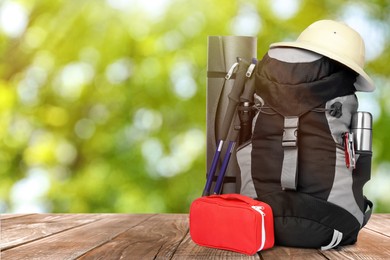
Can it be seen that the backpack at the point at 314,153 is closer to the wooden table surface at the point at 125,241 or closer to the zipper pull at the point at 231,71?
the wooden table surface at the point at 125,241

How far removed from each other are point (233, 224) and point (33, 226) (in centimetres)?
94

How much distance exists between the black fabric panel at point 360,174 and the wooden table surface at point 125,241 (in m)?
0.14

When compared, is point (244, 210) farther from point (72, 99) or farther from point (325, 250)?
point (72, 99)

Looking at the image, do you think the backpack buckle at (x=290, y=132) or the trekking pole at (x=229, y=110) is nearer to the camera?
the backpack buckle at (x=290, y=132)

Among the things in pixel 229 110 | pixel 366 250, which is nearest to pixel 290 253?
pixel 366 250

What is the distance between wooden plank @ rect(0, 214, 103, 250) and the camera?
2.15 metres

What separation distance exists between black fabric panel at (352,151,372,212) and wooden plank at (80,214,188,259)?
0.54 m

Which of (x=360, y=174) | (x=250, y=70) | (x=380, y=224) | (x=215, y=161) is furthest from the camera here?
(x=380, y=224)

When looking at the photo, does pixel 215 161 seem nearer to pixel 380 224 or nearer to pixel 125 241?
pixel 125 241

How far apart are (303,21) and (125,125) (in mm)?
1137

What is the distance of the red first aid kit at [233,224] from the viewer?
1.84 m

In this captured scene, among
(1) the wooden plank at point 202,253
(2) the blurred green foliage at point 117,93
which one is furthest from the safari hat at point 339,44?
(2) the blurred green foliage at point 117,93

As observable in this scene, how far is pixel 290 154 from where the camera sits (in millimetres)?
1948

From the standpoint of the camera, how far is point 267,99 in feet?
6.61
